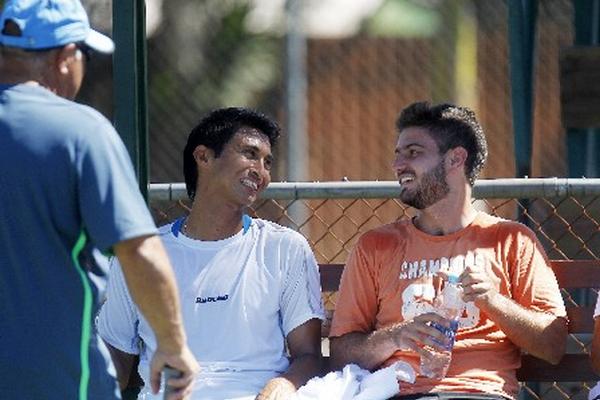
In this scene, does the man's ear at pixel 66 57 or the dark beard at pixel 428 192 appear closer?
the man's ear at pixel 66 57

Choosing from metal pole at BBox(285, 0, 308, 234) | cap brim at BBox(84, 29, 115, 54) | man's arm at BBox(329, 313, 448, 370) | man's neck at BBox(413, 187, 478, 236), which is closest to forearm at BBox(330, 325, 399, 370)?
man's arm at BBox(329, 313, 448, 370)

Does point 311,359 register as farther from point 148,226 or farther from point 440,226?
point 148,226

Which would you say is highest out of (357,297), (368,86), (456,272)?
(368,86)

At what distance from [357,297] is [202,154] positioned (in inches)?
27.2

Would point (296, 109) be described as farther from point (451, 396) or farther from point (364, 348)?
point (451, 396)

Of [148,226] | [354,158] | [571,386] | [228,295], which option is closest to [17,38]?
[148,226]

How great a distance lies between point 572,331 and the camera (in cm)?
499

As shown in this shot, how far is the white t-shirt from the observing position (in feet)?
15.8

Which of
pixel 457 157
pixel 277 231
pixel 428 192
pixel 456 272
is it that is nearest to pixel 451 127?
pixel 457 157

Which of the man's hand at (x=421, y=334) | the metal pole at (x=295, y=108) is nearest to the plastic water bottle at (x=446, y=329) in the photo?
the man's hand at (x=421, y=334)

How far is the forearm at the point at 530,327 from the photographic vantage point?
15.3ft

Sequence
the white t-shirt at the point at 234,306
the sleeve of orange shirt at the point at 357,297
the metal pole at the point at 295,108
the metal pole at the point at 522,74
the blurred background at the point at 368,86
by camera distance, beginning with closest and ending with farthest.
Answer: the white t-shirt at the point at 234,306, the sleeve of orange shirt at the point at 357,297, the metal pole at the point at 522,74, the metal pole at the point at 295,108, the blurred background at the point at 368,86

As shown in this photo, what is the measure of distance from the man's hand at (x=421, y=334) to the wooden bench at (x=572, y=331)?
0.39 m

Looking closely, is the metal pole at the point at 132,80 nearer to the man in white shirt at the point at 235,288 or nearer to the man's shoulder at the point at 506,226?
the man in white shirt at the point at 235,288
